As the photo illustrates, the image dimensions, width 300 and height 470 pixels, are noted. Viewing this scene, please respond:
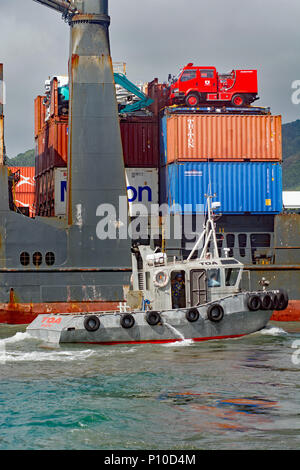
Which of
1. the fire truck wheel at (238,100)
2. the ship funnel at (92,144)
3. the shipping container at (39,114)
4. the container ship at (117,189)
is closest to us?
the container ship at (117,189)

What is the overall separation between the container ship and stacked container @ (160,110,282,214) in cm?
5

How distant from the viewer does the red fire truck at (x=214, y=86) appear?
3256 cm

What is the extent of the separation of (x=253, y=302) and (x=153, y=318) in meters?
3.21

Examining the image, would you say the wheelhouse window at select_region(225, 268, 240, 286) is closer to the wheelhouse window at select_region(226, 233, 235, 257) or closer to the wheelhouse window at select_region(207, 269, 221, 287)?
the wheelhouse window at select_region(207, 269, 221, 287)

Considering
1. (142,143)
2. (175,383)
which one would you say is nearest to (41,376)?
(175,383)

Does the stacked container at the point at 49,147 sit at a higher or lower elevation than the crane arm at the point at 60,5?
lower

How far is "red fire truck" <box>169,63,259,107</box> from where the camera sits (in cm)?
3256

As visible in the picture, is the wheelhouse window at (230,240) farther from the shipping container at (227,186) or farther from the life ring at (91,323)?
the life ring at (91,323)

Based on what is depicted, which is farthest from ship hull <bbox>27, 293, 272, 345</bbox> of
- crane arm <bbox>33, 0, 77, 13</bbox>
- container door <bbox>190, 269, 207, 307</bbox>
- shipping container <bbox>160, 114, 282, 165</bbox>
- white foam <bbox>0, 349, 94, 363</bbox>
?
crane arm <bbox>33, 0, 77, 13</bbox>

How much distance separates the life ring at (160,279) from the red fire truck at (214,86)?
43.6 feet

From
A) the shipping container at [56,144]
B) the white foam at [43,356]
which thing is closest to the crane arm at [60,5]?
the shipping container at [56,144]

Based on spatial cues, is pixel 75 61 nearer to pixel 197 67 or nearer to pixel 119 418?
pixel 197 67

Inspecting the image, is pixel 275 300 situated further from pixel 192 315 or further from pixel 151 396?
pixel 151 396

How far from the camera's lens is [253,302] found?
21281mm
